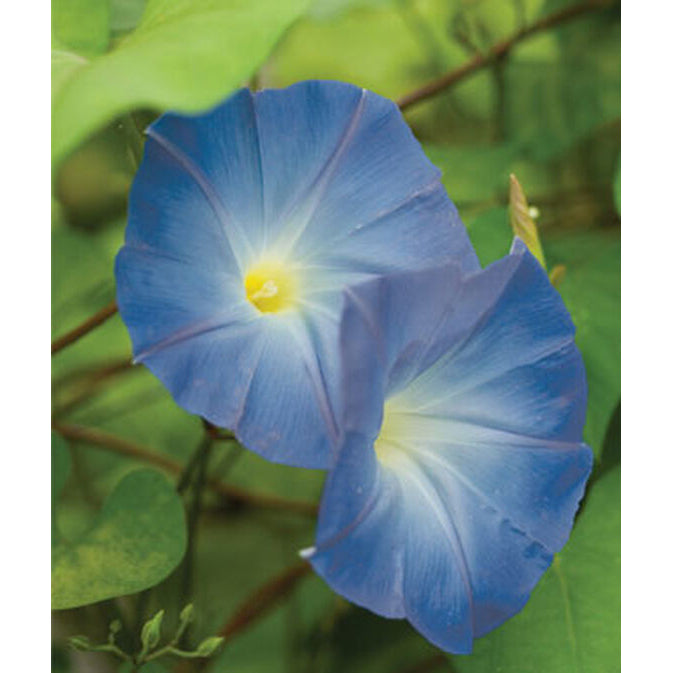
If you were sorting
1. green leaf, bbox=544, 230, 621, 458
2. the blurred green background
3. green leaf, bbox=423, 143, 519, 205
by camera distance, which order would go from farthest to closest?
green leaf, bbox=423, 143, 519, 205, green leaf, bbox=544, 230, 621, 458, the blurred green background

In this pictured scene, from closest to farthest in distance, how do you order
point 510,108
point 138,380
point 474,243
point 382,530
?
point 382,530
point 474,243
point 510,108
point 138,380

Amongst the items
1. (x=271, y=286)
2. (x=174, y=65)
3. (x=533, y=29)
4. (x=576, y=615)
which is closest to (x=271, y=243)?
(x=271, y=286)

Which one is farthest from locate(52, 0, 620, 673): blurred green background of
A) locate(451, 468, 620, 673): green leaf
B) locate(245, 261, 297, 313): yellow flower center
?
locate(245, 261, 297, 313): yellow flower center

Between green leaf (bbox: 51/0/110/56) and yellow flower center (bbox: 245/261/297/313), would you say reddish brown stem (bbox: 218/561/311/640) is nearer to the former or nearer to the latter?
yellow flower center (bbox: 245/261/297/313)

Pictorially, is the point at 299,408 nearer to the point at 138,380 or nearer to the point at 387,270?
the point at 387,270

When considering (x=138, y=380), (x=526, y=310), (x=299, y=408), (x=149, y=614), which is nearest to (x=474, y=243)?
(x=526, y=310)

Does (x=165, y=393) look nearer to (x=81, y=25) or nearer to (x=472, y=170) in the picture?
(x=472, y=170)
